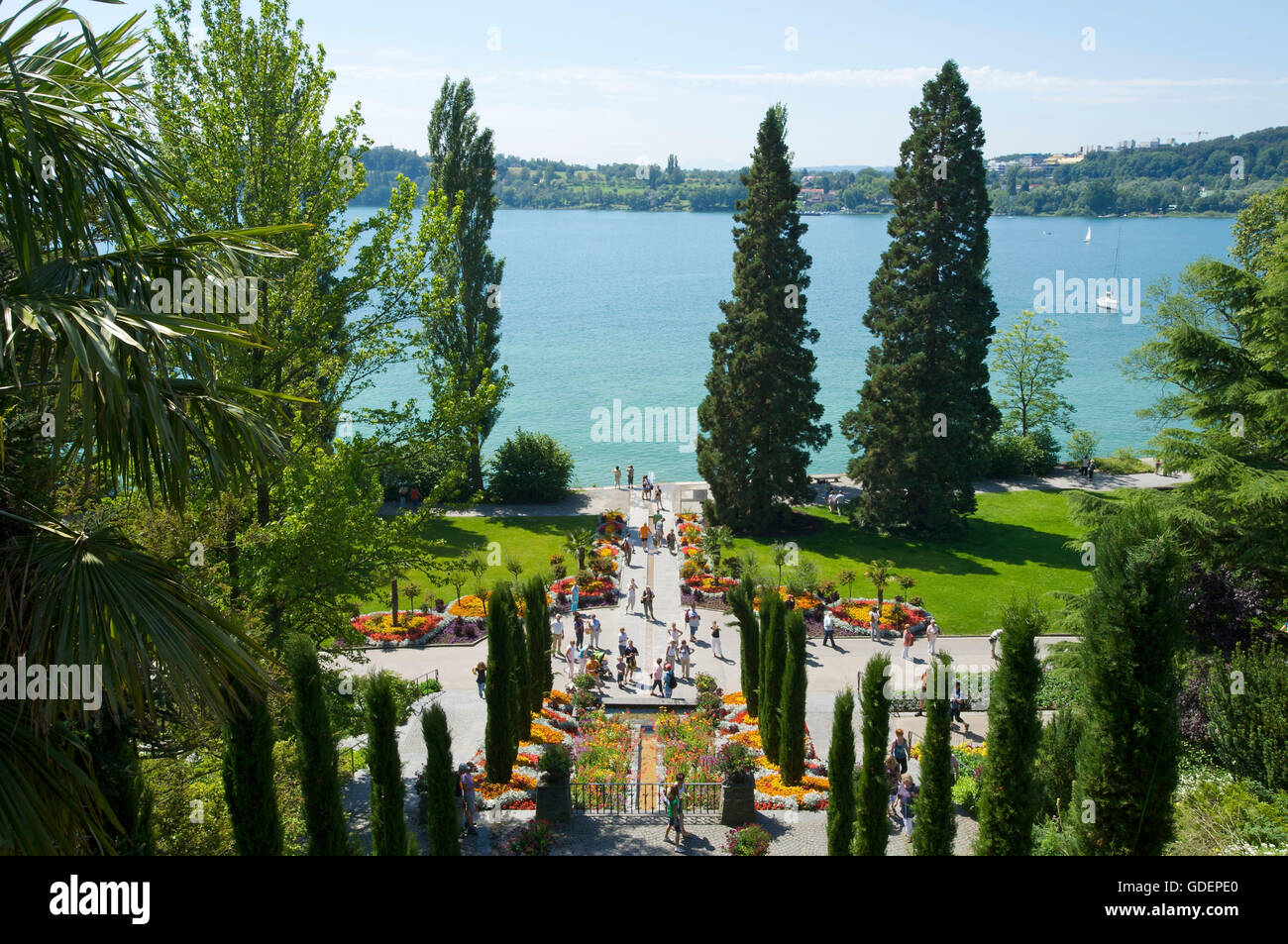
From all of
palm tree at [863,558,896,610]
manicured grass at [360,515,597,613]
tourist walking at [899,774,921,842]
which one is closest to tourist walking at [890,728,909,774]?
tourist walking at [899,774,921,842]

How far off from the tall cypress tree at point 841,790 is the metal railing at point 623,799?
5049 mm

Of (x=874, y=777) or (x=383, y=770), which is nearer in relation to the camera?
(x=383, y=770)

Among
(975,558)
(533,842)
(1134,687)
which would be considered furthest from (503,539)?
(1134,687)

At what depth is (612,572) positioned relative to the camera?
35.6 meters

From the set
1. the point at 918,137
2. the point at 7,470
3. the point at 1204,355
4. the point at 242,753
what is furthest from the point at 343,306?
the point at 918,137

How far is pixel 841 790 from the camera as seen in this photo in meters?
14.7

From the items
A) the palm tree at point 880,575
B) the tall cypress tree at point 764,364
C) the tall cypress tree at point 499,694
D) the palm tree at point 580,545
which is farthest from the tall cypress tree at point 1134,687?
the tall cypress tree at point 764,364

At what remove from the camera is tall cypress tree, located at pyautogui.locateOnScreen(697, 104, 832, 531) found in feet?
132

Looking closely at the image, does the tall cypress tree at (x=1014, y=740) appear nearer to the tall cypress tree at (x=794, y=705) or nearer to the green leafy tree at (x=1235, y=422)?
the tall cypress tree at (x=794, y=705)

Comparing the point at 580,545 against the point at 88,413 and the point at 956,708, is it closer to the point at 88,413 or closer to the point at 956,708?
the point at 956,708

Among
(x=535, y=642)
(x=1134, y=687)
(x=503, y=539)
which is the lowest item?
(x=503, y=539)

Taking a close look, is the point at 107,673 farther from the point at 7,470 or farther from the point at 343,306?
the point at 343,306

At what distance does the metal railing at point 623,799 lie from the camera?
19.5 meters

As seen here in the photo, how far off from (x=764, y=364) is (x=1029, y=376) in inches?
923
